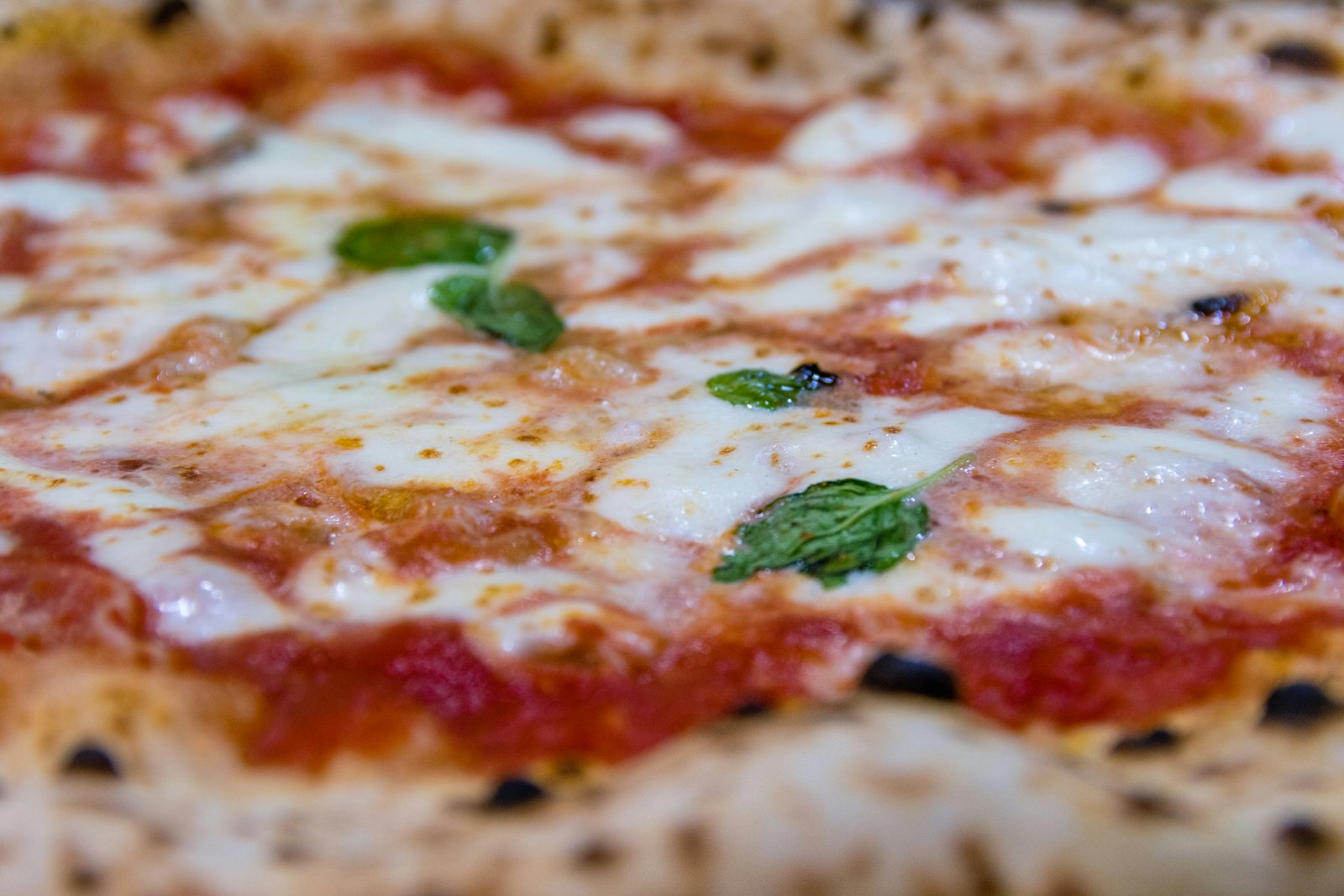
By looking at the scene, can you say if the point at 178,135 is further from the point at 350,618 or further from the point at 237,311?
the point at 350,618

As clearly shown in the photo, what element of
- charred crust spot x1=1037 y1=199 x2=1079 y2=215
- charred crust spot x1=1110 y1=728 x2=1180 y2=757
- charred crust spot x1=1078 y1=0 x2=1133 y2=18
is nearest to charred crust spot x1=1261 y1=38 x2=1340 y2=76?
charred crust spot x1=1078 y1=0 x2=1133 y2=18

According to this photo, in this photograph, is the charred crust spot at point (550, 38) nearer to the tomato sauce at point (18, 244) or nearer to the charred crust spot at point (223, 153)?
the charred crust spot at point (223, 153)

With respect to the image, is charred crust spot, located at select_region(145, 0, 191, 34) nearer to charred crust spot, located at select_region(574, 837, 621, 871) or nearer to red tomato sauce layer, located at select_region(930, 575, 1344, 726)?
red tomato sauce layer, located at select_region(930, 575, 1344, 726)

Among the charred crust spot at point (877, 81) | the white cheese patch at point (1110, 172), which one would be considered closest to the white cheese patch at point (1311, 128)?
the white cheese patch at point (1110, 172)

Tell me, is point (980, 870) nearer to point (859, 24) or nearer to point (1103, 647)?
point (1103, 647)

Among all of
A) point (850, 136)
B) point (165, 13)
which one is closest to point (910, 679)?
point (850, 136)

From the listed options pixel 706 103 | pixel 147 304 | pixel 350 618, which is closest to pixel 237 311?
pixel 147 304

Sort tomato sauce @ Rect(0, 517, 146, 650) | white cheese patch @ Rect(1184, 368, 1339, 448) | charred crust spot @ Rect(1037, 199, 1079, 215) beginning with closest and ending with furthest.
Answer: tomato sauce @ Rect(0, 517, 146, 650) < white cheese patch @ Rect(1184, 368, 1339, 448) < charred crust spot @ Rect(1037, 199, 1079, 215)
